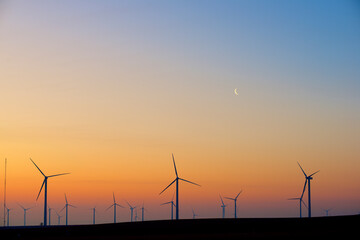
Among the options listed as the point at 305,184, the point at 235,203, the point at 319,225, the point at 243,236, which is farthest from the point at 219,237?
the point at 235,203

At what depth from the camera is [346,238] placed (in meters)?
86.8

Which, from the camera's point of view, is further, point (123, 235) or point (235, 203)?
point (235, 203)

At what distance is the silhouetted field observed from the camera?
10188cm

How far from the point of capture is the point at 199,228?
4358 inches

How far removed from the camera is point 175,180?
487 ft

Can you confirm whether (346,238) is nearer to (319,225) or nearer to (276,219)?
(319,225)

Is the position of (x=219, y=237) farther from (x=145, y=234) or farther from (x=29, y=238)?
Answer: (x=29, y=238)

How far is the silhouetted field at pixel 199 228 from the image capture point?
334 feet

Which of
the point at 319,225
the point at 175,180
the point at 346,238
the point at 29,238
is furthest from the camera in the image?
the point at 175,180

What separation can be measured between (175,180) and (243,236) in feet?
191

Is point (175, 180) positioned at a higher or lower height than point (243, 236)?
higher

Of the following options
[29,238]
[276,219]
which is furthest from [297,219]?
[29,238]

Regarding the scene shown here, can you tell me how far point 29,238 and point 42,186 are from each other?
5321 centimetres

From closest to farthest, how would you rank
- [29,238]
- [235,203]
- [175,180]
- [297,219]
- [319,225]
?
[29,238] → [319,225] → [297,219] → [175,180] → [235,203]
